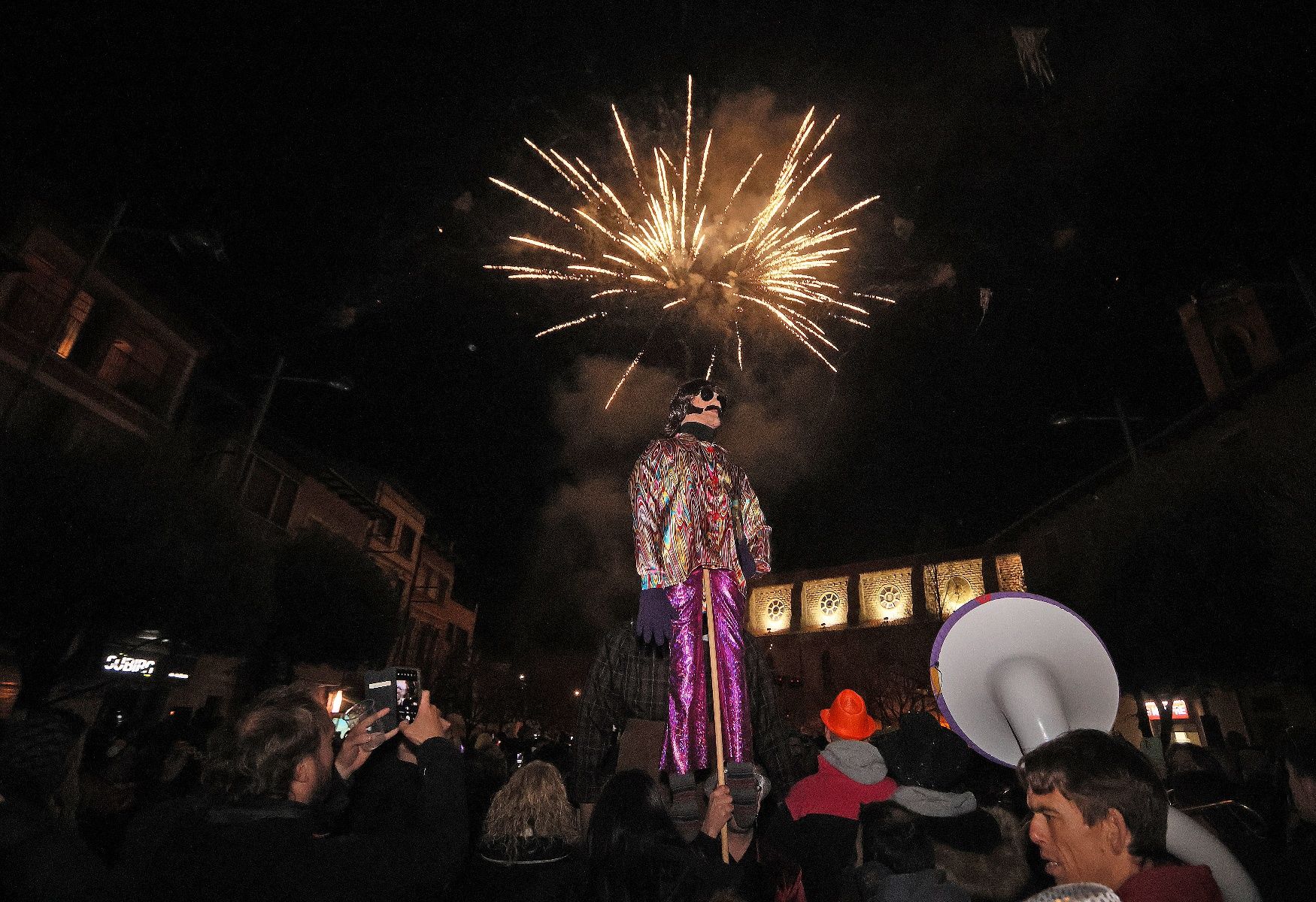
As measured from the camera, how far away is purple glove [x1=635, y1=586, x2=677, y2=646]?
4.10 metres

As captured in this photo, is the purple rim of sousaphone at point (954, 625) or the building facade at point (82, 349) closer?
the purple rim of sousaphone at point (954, 625)

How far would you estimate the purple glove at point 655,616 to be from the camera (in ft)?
13.4

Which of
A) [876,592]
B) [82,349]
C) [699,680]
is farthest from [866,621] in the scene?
[699,680]

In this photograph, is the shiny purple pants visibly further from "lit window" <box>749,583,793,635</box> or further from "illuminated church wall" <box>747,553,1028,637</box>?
"lit window" <box>749,583,793,635</box>

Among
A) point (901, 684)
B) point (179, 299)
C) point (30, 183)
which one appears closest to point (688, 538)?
point (30, 183)

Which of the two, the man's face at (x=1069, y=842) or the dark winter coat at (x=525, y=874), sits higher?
the man's face at (x=1069, y=842)

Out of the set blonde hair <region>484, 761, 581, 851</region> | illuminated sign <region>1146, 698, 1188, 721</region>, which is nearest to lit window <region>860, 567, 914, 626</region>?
illuminated sign <region>1146, 698, 1188, 721</region>

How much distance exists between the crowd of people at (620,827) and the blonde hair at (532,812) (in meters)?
0.01

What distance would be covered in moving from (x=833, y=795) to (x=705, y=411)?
2.42m

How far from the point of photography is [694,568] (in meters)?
4.25

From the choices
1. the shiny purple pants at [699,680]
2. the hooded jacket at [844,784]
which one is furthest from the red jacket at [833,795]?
the shiny purple pants at [699,680]

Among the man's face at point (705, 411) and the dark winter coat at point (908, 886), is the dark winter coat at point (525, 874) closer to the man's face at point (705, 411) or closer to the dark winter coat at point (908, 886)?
the dark winter coat at point (908, 886)

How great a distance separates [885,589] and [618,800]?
50.2 m

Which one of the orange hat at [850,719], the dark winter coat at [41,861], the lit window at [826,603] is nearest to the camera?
the dark winter coat at [41,861]
